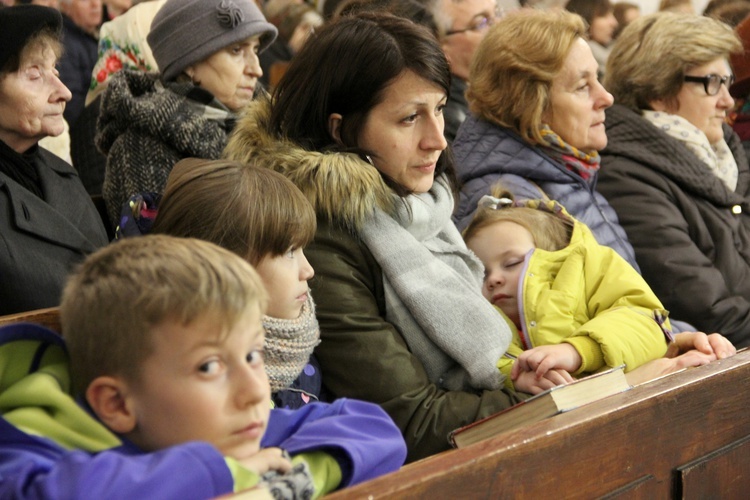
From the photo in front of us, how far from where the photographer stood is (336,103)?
2.41 meters

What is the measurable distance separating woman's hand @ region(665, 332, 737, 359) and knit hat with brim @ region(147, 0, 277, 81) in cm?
171

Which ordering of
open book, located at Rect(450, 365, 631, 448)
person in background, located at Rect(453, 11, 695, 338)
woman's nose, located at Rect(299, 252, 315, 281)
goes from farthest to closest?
person in background, located at Rect(453, 11, 695, 338) < woman's nose, located at Rect(299, 252, 315, 281) < open book, located at Rect(450, 365, 631, 448)

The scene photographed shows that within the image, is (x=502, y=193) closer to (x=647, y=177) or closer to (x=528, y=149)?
(x=528, y=149)

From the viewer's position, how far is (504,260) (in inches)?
104

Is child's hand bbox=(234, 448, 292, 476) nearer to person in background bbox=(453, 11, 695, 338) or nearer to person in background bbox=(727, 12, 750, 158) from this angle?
person in background bbox=(453, 11, 695, 338)

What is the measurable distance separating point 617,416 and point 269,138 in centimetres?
103

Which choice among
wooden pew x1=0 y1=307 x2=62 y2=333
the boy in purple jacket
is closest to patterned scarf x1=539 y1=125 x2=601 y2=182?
wooden pew x1=0 y1=307 x2=62 y2=333

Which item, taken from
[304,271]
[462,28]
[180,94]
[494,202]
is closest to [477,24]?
[462,28]

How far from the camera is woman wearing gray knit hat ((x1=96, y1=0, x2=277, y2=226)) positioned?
309cm

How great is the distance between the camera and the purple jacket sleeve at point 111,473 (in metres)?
1.28

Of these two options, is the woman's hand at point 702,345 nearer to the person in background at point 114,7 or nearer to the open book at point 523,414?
the open book at point 523,414

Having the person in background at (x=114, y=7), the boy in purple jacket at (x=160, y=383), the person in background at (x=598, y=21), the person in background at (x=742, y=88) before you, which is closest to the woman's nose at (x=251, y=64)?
the boy in purple jacket at (x=160, y=383)

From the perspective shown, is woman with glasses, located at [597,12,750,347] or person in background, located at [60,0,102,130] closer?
woman with glasses, located at [597,12,750,347]

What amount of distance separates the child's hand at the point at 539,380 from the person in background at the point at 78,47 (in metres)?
2.89
